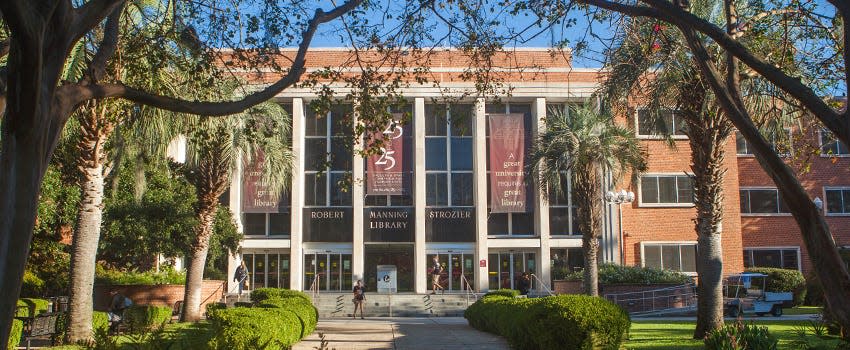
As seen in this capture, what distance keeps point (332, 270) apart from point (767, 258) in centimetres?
2225

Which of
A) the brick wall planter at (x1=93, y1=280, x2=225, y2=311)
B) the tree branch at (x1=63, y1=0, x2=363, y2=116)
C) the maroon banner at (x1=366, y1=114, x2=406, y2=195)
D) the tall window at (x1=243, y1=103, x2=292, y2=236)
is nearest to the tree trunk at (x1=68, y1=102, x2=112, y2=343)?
the tree branch at (x1=63, y1=0, x2=363, y2=116)

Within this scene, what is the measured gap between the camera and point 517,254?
1647 inches

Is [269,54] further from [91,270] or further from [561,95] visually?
[561,95]

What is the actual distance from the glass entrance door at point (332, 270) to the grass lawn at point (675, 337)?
A: 69.0 ft

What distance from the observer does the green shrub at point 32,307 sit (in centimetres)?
1992

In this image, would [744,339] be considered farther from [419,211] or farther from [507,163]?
[419,211]

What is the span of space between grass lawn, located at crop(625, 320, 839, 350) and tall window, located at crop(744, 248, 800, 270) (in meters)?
20.0

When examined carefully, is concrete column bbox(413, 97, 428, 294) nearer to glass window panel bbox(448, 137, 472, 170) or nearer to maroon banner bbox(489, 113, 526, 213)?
glass window panel bbox(448, 137, 472, 170)

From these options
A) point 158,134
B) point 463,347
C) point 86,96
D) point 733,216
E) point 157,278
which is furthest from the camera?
point 733,216

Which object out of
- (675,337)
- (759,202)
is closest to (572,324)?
(675,337)

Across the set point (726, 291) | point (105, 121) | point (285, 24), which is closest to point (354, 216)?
point (726, 291)

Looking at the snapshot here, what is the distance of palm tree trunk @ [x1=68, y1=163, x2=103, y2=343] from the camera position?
16375mm

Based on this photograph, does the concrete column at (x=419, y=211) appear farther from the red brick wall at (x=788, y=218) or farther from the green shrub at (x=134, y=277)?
the red brick wall at (x=788, y=218)

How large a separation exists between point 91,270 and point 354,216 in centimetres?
2456
